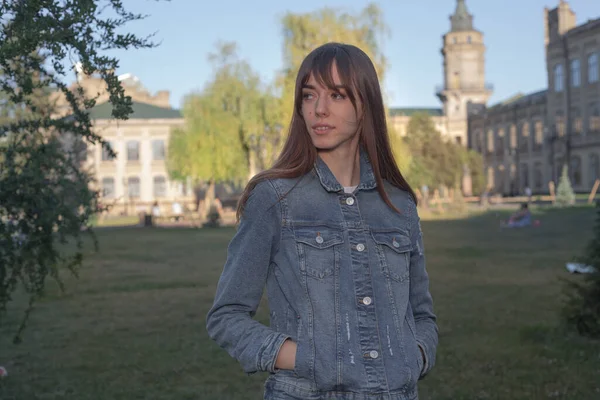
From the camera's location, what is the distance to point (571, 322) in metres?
9.05

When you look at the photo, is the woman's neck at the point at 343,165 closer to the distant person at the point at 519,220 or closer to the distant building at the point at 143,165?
the distant person at the point at 519,220

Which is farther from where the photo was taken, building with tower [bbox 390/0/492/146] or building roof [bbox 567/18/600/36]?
building with tower [bbox 390/0/492/146]

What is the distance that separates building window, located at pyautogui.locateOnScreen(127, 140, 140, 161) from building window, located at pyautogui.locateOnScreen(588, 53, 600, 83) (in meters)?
39.9

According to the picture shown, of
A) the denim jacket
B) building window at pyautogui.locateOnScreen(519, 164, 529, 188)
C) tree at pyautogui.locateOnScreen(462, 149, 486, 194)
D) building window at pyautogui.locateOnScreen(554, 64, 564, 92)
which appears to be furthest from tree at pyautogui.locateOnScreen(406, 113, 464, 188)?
the denim jacket

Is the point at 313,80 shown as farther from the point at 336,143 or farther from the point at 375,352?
the point at 375,352

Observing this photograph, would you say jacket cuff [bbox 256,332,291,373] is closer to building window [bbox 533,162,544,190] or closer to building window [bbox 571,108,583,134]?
building window [bbox 571,108,583,134]

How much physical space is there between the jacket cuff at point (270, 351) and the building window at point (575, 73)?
2411 inches

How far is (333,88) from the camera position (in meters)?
2.31

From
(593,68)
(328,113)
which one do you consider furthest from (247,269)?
(593,68)

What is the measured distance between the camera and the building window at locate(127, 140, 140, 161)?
75000mm

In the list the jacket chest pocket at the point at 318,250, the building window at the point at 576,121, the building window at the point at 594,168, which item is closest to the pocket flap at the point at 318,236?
the jacket chest pocket at the point at 318,250

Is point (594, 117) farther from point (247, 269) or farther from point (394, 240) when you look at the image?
point (247, 269)

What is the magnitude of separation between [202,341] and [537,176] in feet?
195

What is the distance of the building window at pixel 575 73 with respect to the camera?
59.2m
